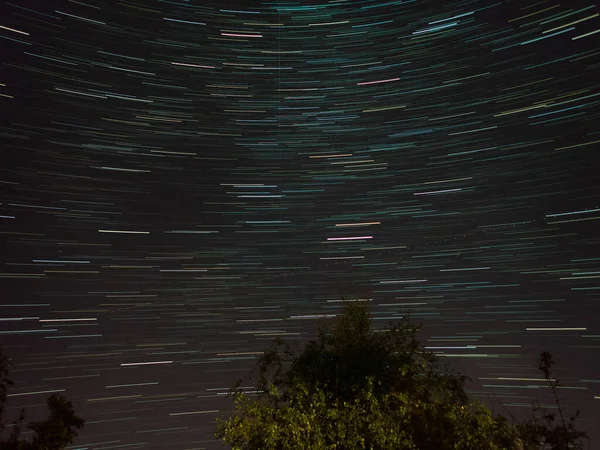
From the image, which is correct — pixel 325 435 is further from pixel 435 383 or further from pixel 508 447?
pixel 508 447

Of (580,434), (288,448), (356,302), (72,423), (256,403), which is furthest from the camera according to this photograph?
(72,423)

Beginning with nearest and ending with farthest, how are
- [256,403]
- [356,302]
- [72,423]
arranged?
[256,403]
[356,302]
[72,423]

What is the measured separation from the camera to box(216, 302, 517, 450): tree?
39.5 ft

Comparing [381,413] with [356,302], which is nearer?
[381,413]

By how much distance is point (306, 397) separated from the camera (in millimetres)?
12945

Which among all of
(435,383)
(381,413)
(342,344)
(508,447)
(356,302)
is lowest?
(508,447)

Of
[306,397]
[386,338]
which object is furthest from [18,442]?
[386,338]

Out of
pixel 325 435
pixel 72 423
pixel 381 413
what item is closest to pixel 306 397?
pixel 325 435

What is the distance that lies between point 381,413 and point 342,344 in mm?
2813

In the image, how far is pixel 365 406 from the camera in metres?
12.5

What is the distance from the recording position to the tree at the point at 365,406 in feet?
39.5

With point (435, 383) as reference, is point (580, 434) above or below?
below

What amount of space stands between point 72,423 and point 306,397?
36.8ft

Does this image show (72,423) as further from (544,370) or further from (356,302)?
(544,370)
